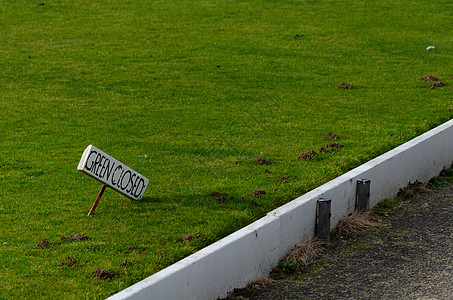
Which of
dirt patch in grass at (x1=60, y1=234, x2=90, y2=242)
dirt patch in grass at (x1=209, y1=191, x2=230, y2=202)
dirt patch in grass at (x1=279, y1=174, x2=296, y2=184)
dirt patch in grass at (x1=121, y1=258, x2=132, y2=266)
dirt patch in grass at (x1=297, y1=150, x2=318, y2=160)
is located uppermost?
dirt patch in grass at (x1=297, y1=150, x2=318, y2=160)

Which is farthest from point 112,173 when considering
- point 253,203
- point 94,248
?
point 253,203

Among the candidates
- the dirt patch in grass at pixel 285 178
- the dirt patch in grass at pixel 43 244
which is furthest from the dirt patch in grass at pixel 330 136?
the dirt patch in grass at pixel 43 244

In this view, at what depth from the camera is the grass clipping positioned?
642cm

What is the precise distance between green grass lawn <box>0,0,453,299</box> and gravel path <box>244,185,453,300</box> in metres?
0.84

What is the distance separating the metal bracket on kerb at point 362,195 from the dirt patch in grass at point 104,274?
9.96 feet

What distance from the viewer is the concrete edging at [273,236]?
4539mm

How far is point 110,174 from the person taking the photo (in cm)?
586

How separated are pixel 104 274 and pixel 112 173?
1308mm

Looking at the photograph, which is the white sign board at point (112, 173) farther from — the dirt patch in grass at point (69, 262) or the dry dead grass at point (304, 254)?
the dry dead grass at point (304, 254)

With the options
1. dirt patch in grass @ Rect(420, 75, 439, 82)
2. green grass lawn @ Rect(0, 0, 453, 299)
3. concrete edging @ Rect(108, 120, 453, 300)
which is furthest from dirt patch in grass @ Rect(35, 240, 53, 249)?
dirt patch in grass @ Rect(420, 75, 439, 82)

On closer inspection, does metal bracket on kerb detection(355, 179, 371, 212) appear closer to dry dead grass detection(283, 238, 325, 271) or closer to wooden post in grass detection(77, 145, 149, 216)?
dry dead grass detection(283, 238, 325, 271)

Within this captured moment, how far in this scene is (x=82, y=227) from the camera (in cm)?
569

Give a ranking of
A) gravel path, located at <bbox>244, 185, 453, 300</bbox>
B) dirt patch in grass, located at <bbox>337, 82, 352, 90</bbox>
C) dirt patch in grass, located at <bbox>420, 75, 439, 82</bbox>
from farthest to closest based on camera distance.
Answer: dirt patch in grass, located at <bbox>420, 75, 439, 82</bbox> → dirt patch in grass, located at <bbox>337, 82, 352, 90</bbox> → gravel path, located at <bbox>244, 185, 453, 300</bbox>

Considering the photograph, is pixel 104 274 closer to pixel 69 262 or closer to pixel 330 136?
pixel 69 262
